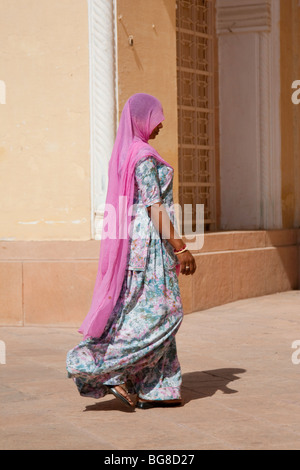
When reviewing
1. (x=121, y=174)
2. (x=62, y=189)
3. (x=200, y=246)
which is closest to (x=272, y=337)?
(x=200, y=246)

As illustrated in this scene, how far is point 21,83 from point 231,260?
275cm

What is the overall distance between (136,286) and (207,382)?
3.40ft

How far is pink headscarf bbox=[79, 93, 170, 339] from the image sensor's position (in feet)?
15.0

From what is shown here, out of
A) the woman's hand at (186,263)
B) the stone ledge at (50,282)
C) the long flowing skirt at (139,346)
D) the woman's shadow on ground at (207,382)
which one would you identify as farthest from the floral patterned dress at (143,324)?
the stone ledge at (50,282)

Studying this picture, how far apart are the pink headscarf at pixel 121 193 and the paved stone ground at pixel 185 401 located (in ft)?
1.72

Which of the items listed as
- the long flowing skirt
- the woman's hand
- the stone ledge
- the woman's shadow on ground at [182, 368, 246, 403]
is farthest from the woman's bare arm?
the stone ledge

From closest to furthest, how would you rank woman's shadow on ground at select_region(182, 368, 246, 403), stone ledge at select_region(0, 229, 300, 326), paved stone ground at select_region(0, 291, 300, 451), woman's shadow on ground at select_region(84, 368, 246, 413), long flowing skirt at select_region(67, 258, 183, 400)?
paved stone ground at select_region(0, 291, 300, 451), long flowing skirt at select_region(67, 258, 183, 400), woman's shadow on ground at select_region(84, 368, 246, 413), woman's shadow on ground at select_region(182, 368, 246, 403), stone ledge at select_region(0, 229, 300, 326)

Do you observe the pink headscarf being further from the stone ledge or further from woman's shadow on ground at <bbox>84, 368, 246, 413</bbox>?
the stone ledge

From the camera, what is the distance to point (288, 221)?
995cm

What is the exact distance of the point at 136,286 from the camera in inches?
182

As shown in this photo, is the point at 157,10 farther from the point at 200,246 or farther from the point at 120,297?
the point at 120,297

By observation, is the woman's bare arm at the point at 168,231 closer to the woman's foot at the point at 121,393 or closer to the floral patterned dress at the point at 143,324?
the floral patterned dress at the point at 143,324

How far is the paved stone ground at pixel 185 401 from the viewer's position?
3988 millimetres

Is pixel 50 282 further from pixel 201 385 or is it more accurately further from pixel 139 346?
pixel 139 346
